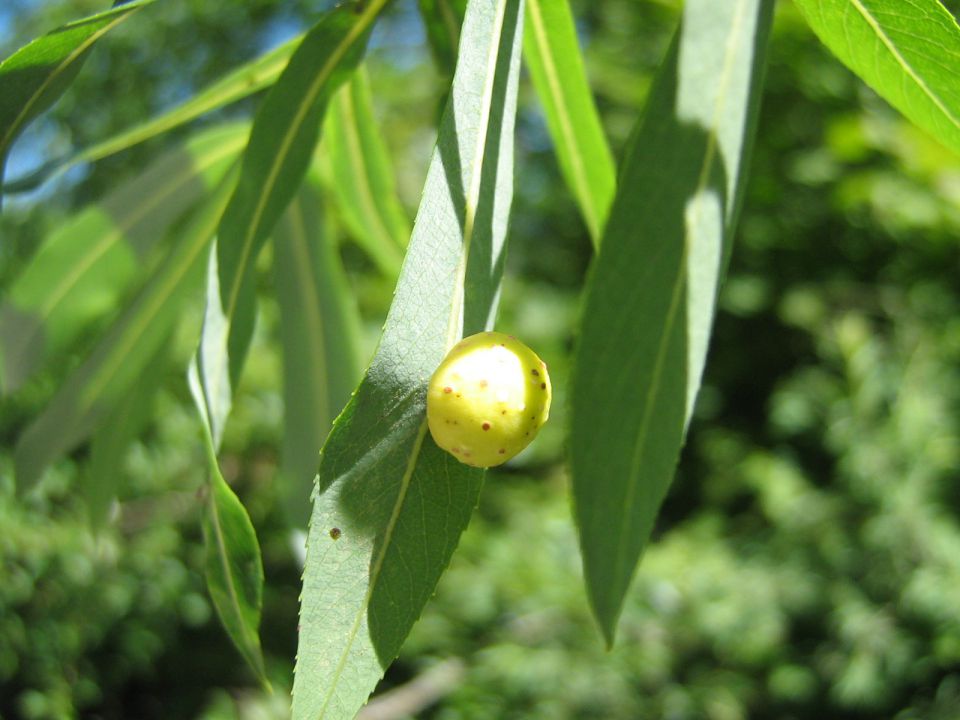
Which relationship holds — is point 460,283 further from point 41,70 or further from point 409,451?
point 41,70

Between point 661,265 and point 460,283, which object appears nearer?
point 460,283

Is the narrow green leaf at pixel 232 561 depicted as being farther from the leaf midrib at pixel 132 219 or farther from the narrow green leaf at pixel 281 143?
the leaf midrib at pixel 132 219

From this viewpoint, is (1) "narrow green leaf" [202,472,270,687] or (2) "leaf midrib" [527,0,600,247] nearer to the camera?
(1) "narrow green leaf" [202,472,270,687]

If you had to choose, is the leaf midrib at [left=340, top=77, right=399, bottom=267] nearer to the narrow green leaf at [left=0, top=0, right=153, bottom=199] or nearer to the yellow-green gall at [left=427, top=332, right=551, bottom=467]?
the narrow green leaf at [left=0, top=0, right=153, bottom=199]

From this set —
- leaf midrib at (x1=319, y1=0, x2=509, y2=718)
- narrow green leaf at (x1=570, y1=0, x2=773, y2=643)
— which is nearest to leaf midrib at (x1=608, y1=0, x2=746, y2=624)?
narrow green leaf at (x1=570, y1=0, x2=773, y2=643)

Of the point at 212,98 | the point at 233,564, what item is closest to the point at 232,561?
the point at 233,564
